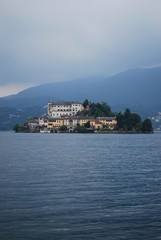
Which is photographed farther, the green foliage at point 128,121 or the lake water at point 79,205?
the green foliage at point 128,121

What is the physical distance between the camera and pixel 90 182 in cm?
3634

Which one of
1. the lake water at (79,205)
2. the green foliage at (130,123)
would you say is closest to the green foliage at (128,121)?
the green foliage at (130,123)

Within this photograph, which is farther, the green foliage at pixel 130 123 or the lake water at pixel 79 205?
the green foliage at pixel 130 123

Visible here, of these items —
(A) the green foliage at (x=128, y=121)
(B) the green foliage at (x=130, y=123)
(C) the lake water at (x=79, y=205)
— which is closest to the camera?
(C) the lake water at (x=79, y=205)

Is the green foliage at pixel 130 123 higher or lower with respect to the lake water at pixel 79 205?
higher

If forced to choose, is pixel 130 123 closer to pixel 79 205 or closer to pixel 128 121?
pixel 128 121

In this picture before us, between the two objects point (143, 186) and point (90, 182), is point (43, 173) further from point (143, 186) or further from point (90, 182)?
point (143, 186)

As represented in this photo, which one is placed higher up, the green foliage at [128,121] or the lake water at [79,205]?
the green foliage at [128,121]

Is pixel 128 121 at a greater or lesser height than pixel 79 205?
greater

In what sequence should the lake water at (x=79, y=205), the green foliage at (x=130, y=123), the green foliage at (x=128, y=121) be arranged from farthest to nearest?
the green foliage at (x=130, y=123) → the green foliage at (x=128, y=121) → the lake water at (x=79, y=205)

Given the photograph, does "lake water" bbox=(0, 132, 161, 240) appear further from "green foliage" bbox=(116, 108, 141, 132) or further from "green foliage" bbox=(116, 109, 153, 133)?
"green foliage" bbox=(116, 109, 153, 133)

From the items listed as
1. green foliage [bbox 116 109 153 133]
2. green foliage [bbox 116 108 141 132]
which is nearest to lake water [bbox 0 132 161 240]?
green foliage [bbox 116 108 141 132]

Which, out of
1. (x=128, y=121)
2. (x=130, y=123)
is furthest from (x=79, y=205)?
(x=130, y=123)

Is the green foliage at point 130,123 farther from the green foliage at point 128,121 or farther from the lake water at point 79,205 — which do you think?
the lake water at point 79,205
